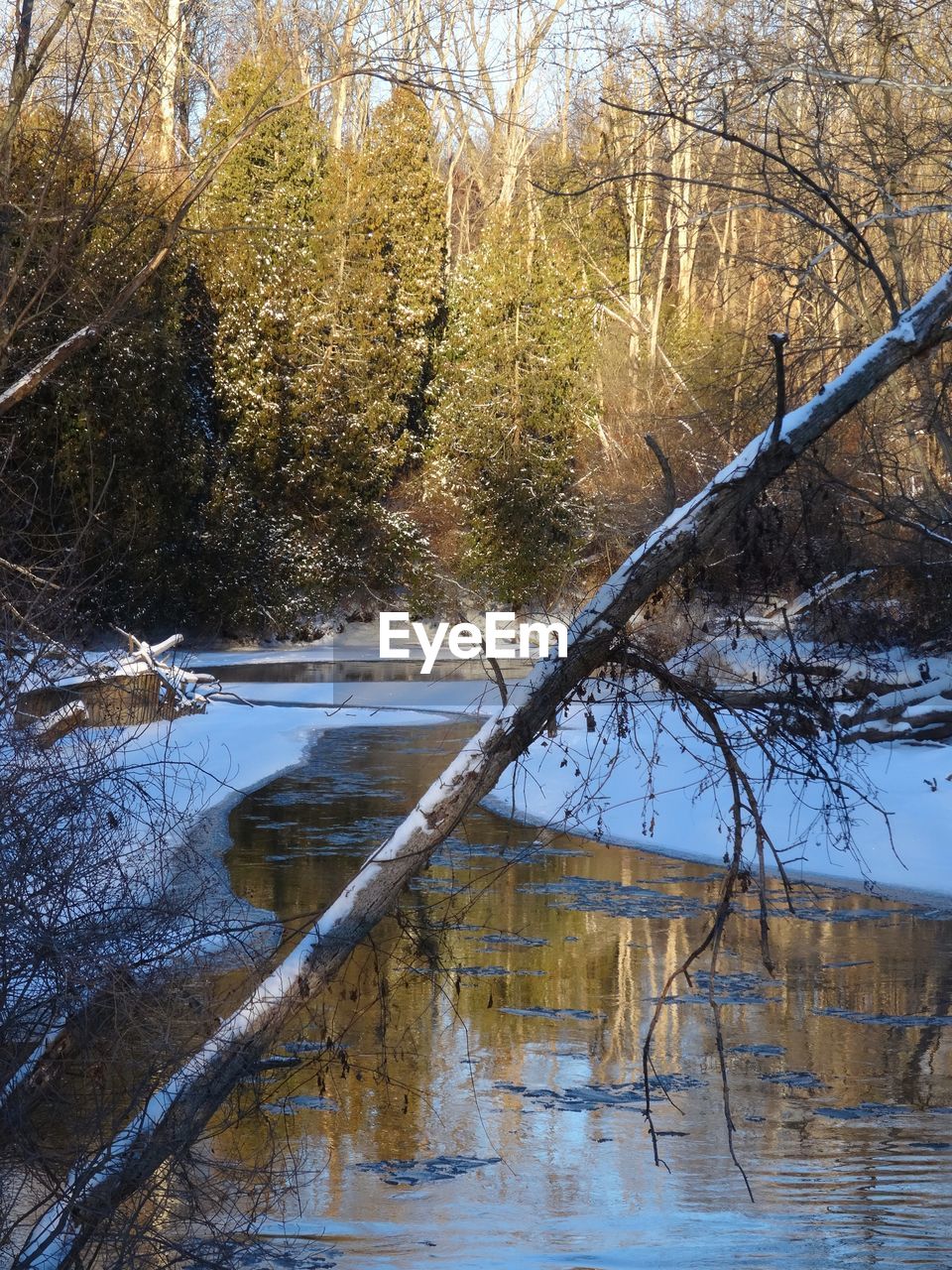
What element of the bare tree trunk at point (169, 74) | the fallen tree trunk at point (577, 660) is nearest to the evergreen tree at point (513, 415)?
the bare tree trunk at point (169, 74)

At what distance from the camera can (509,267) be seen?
33188 mm

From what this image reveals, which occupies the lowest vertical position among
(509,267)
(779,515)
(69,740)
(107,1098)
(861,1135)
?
(861,1135)

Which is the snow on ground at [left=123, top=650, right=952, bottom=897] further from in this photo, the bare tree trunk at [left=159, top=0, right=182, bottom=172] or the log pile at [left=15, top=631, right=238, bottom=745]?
the bare tree trunk at [left=159, top=0, right=182, bottom=172]

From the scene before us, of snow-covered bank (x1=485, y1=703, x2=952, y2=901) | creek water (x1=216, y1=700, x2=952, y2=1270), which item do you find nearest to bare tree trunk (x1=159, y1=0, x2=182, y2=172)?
creek water (x1=216, y1=700, x2=952, y2=1270)

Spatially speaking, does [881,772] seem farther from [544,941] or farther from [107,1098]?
[107,1098]

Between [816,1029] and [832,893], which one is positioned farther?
[832,893]

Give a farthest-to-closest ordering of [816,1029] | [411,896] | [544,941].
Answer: [411,896] → [544,941] → [816,1029]

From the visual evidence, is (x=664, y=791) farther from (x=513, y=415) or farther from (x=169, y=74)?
(x=513, y=415)

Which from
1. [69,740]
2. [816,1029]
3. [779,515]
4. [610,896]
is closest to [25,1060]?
[69,740]

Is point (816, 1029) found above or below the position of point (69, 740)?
below

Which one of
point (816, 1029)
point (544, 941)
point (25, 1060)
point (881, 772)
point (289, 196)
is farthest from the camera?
point (289, 196)

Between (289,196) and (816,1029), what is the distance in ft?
89.3

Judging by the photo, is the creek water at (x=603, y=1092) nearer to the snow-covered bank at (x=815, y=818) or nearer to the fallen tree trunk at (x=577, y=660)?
the fallen tree trunk at (x=577, y=660)

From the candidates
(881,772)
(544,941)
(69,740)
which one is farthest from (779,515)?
(881,772)
